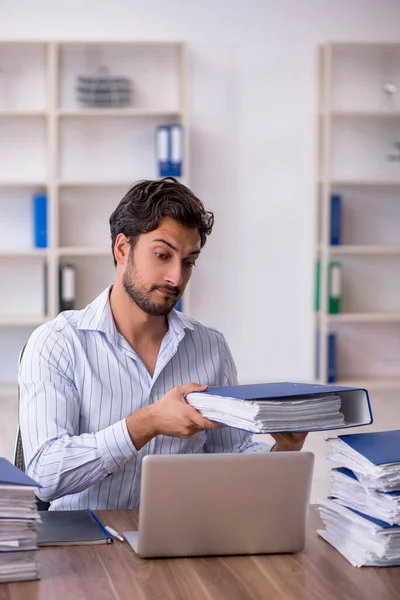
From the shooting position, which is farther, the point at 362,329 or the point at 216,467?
the point at 362,329

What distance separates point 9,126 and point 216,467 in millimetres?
4809

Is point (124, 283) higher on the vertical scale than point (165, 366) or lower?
higher

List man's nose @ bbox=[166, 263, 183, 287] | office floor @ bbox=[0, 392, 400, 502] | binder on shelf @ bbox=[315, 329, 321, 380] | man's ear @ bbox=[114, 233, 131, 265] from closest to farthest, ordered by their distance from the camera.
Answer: man's nose @ bbox=[166, 263, 183, 287] → man's ear @ bbox=[114, 233, 131, 265] → office floor @ bbox=[0, 392, 400, 502] → binder on shelf @ bbox=[315, 329, 321, 380]

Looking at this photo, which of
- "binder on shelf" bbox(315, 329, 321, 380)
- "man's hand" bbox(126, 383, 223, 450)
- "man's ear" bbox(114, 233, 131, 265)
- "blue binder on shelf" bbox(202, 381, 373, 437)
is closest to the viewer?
"blue binder on shelf" bbox(202, 381, 373, 437)

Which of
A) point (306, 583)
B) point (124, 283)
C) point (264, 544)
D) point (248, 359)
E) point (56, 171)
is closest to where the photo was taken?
A: point (306, 583)

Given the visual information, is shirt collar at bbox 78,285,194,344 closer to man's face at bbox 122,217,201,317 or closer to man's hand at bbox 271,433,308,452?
man's face at bbox 122,217,201,317

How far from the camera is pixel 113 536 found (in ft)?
5.21

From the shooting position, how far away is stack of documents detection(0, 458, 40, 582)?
1387mm

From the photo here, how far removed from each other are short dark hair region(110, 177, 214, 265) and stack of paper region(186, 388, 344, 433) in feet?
1.69

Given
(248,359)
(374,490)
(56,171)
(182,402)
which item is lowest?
(248,359)

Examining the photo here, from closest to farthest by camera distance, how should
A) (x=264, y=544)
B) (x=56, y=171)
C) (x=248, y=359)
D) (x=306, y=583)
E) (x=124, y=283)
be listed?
(x=306, y=583)
(x=264, y=544)
(x=124, y=283)
(x=56, y=171)
(x=248, y=359)

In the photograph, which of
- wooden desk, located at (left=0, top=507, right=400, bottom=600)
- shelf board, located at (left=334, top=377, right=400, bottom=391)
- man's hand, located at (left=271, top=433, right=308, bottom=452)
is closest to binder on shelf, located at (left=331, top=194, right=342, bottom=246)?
shelf board, located at (left=334, top=377, right=400, bottom=391)

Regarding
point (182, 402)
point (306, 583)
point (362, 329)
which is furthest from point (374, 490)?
point (362, 329)

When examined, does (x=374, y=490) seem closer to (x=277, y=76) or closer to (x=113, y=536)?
(x=113, y=536)
